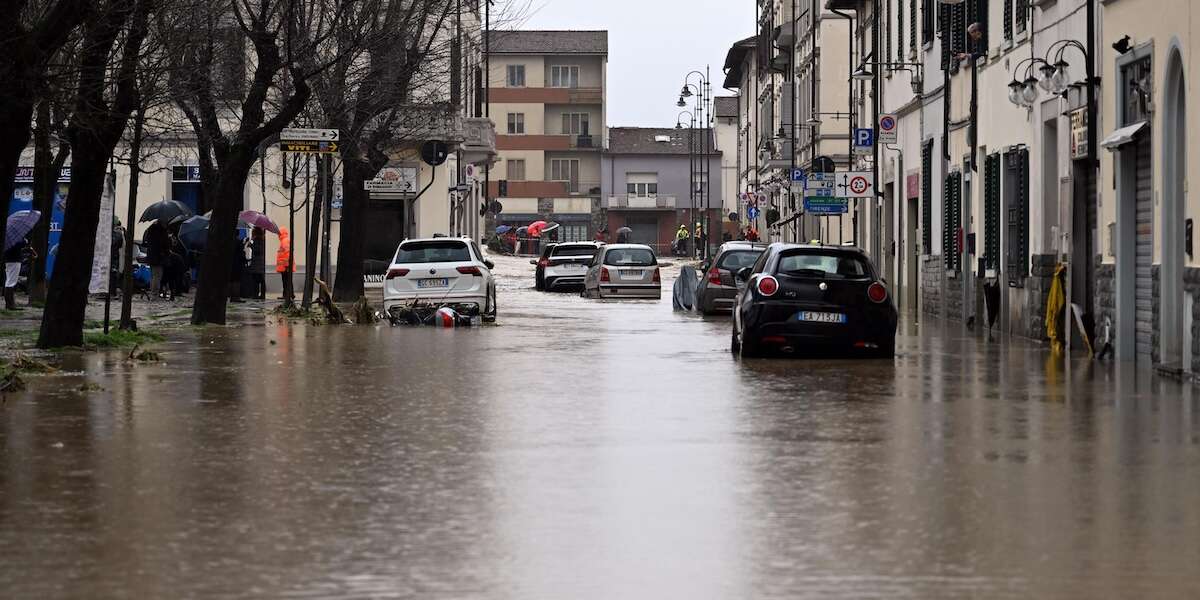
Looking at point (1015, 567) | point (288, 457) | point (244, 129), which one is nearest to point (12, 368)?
point (288, 457)

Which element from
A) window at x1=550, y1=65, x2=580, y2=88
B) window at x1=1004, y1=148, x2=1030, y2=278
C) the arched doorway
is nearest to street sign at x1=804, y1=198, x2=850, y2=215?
window at x1=1004, y1=148, x2=1030, y2=278

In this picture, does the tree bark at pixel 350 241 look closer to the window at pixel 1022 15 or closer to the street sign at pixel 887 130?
the street sign at pixel 887 130

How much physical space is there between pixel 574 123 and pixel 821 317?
4247 inches

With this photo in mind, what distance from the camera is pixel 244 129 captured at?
101 ft

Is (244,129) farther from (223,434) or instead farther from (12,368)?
(223,434)

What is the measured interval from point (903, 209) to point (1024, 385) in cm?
2579

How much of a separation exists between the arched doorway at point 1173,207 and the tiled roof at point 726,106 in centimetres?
12692

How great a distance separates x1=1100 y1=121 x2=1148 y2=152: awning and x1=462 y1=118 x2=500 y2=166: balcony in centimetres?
4234

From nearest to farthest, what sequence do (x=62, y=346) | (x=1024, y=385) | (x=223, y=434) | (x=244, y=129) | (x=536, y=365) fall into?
(x=223, y=434)
(x=1024, y=385)
(x=536, y=365)
(x=62, y=346)
(x=244, y=129)

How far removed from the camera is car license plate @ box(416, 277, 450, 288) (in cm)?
3438

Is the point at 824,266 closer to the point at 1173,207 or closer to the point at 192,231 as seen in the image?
the point at 1173,207

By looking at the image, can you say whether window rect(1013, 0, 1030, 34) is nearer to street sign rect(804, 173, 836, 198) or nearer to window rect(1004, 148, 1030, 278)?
window rect(1004, 148, 1030, 278)

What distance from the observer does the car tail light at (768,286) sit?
23.8 metres

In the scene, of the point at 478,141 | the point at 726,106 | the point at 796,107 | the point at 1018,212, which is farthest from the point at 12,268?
the point at 726,106
